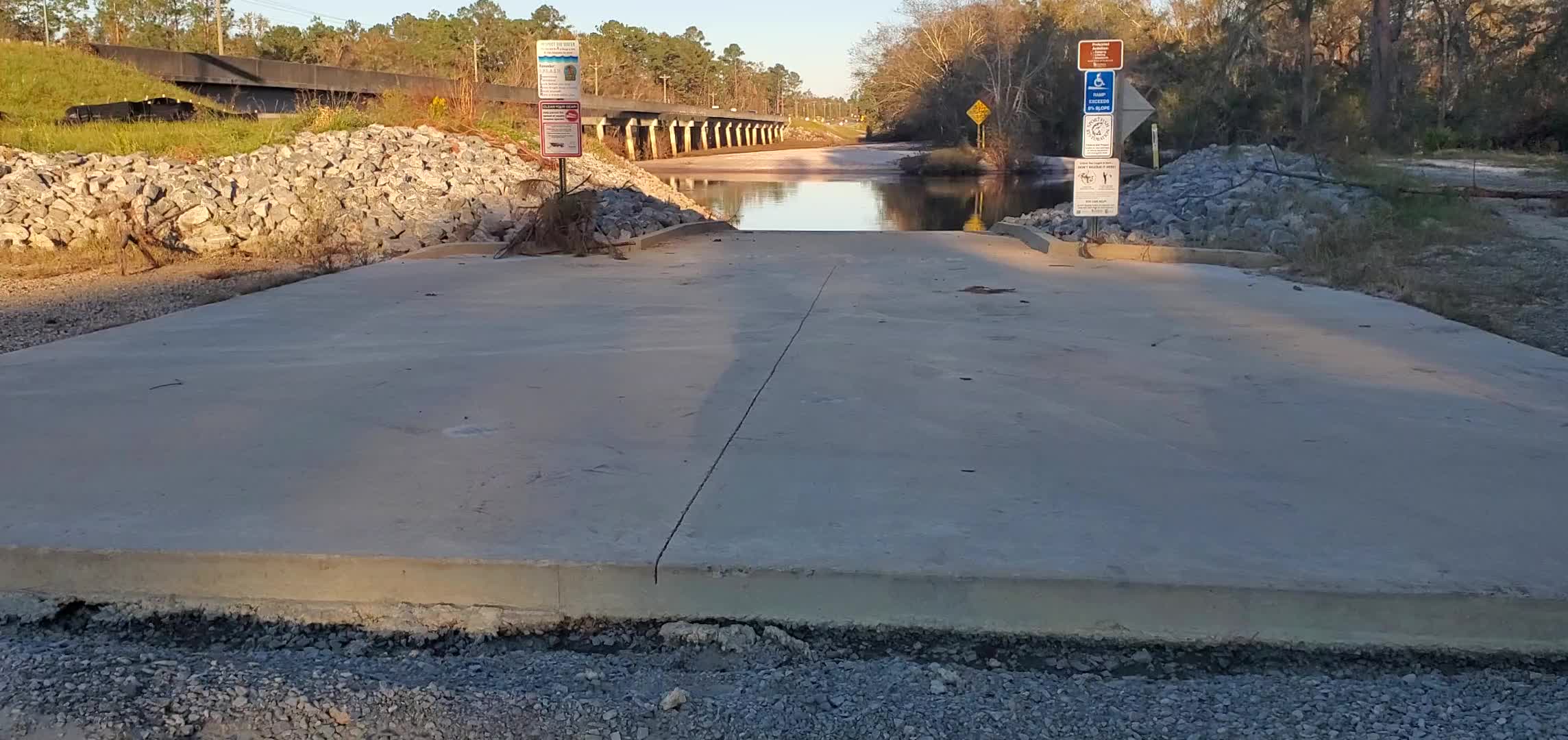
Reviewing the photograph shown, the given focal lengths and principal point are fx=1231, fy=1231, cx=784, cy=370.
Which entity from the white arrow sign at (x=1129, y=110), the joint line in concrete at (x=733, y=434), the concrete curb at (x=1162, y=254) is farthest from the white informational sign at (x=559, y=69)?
the white arrow sign at (x=1129, y=110)

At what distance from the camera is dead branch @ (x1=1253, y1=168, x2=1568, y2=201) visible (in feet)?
69.0

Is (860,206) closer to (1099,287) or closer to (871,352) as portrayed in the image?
(1099,287)

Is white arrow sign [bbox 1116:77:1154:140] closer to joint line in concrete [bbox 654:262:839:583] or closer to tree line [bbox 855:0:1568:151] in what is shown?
joint line in concrete [bbox 654:262:839:583]

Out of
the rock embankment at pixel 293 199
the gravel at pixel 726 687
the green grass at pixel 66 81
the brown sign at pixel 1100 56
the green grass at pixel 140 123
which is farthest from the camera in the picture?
the green grass at pixel 66 81

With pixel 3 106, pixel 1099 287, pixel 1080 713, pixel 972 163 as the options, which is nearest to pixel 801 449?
pixel 1080 713

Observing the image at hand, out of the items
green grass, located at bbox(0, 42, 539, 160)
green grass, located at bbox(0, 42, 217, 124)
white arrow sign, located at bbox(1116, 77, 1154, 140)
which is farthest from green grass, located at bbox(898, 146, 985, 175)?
white arrow sign, located at bbox(1116, 77, 1154, 140)

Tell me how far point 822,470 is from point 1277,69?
5722 cm

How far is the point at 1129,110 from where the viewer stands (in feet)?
53.6

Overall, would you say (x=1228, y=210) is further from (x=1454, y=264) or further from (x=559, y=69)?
(x=559, y=69)

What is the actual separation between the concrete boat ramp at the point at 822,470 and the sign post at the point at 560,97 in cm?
594

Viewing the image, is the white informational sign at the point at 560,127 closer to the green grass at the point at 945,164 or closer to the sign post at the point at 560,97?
the sign post at the point at 560,97

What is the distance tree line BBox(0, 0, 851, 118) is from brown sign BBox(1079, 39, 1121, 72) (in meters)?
28.5

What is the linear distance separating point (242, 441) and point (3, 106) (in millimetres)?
31019

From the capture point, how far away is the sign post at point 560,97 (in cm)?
1535
